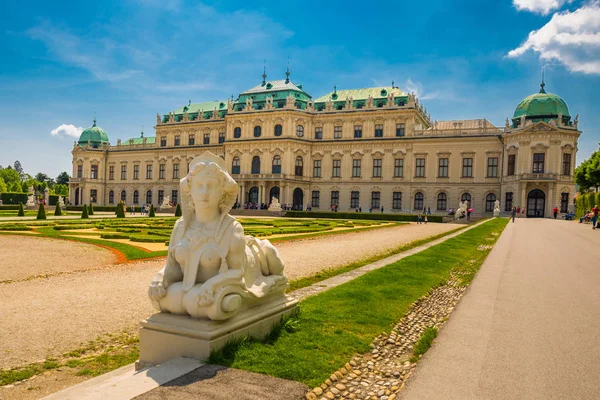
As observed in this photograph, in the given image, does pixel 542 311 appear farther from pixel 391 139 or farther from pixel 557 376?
pixel 391 139

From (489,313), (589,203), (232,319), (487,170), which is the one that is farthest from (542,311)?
(487,170)

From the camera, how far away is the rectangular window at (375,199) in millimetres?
57031

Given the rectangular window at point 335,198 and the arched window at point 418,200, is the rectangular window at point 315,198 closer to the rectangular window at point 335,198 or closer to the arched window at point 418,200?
the rectangular window at point 335,198

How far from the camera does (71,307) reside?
755 cm

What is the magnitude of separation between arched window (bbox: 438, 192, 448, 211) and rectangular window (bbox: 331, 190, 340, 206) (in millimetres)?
12970

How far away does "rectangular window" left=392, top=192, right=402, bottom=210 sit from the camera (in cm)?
5608

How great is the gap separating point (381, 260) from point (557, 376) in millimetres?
8830

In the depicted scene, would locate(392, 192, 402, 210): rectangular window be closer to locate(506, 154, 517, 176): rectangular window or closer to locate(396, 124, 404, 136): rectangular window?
locate(396, 124, 404, 136): rectangular window

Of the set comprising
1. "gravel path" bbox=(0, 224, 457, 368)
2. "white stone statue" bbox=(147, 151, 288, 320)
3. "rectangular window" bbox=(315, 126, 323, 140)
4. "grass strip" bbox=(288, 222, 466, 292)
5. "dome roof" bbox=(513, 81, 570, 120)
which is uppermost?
"dome roof" bbox=(513, 81, 570, 120)

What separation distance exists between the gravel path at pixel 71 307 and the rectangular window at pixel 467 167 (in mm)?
44500

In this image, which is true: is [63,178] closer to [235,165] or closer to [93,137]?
[93,137]

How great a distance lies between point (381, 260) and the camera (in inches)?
524

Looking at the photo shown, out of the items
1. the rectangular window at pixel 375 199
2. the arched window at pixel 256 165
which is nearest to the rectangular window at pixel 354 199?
the rectangular window at pixel 375 199

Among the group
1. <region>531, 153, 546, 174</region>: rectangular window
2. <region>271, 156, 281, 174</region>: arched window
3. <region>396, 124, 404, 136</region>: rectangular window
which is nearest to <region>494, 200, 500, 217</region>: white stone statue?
<region>531, 153, 546, 174</region>: rectangular window
